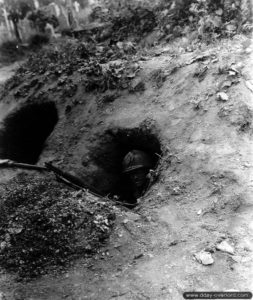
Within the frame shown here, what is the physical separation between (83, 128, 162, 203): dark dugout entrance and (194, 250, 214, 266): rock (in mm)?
2818

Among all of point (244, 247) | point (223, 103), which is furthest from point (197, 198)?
point (223, 103)

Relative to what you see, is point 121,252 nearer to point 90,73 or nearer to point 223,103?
point 223,103

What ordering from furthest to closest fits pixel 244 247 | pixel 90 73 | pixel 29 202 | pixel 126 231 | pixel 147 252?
pixel 90 73 → pixel 29 202 → pixel 126 231 → pixel 147 252 → pixel 244 247

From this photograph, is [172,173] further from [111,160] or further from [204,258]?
[111,160]

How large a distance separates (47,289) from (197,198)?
2.15 metres

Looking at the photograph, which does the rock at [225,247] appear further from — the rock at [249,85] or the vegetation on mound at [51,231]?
the rock at [249,85]

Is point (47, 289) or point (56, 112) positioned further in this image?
point (56, 112)

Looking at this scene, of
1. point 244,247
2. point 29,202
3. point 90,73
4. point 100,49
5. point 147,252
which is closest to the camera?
point 244,247

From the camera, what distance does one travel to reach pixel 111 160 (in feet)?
22.8

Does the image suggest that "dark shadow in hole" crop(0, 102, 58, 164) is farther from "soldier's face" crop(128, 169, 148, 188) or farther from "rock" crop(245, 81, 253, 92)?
"rock" crop(245, 81, 253, 92)

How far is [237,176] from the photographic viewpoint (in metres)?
4.52

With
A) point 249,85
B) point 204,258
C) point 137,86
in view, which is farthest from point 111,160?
point 204,258

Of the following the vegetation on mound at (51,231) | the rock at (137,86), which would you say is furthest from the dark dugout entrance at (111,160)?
the vegetation on mound at (51,231)

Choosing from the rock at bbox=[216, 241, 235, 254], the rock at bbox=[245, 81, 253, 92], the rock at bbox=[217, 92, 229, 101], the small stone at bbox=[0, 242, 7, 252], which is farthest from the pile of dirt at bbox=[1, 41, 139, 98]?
the rock at bbox=[216, 241, 235, 254]
